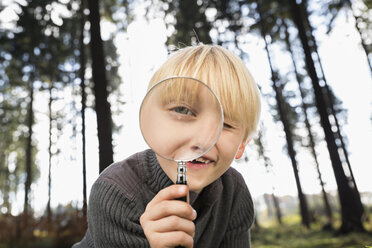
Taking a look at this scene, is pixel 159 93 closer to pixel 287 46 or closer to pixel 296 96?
pixel 287 46

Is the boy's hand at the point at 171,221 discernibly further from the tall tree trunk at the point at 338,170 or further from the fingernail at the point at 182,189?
the tall tree trunk at the point at 338,170

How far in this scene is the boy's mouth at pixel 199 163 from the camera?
59.4 inches

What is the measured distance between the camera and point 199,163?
153cm

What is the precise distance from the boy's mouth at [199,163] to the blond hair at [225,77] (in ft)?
0.94

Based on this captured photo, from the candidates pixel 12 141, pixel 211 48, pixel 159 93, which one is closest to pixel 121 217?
pixel 159 93

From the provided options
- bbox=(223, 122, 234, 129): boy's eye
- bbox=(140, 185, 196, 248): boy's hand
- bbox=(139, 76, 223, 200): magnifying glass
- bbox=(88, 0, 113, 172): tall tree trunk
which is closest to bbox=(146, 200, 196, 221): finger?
bbox=(140, 185, 196, 248): boy's hand

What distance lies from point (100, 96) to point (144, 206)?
5.36 metres

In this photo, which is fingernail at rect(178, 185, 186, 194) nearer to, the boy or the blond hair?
the boy

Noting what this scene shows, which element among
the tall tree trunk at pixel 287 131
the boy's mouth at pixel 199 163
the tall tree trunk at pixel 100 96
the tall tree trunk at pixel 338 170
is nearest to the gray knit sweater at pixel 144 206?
the boy's mouth at pixel 199 163

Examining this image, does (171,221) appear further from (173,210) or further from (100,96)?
(100,96)

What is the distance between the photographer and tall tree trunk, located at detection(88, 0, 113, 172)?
Answer: 261 inches

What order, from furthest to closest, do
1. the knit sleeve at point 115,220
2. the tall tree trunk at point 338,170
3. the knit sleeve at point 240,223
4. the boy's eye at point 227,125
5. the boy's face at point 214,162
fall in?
the tall tree trunk at point 338,170 → the knit sleeve at point 240,223 → the knit sleeve at point 115,220 → the boy's eye at point 227,125 → the boy's face at point 214,162

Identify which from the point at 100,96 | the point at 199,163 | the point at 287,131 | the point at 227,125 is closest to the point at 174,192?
the point at 199,163

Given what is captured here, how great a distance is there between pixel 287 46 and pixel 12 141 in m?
25.9
